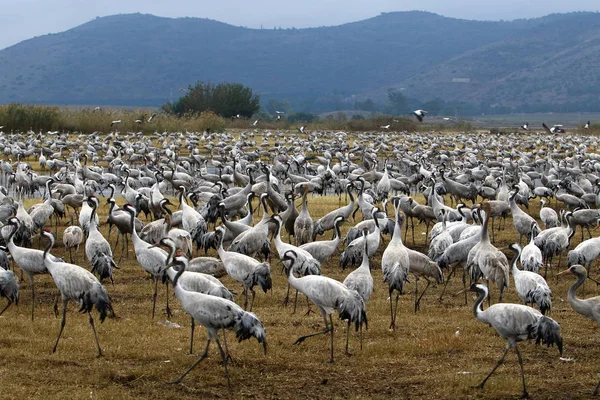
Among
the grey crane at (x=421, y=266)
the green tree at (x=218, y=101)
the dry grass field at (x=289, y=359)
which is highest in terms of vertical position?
the green tree at (x=218, y=101)

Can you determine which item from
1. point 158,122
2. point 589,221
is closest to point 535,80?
point 158,122

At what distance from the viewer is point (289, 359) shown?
9055mm

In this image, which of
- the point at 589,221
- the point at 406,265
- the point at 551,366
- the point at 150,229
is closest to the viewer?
the point at 551,366

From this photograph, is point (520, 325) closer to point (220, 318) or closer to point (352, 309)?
point (352, 309)

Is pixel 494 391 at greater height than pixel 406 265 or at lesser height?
lesser

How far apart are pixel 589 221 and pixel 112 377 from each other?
10.2 metres

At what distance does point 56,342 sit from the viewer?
9086 millimetres

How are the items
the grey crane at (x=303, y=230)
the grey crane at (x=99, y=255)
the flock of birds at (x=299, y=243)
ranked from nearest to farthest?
1. the flock of birds at (x=299, y=243)
2. the grey crane at (x=99, y=255)
3. the grey crane at (x=303, y=230)

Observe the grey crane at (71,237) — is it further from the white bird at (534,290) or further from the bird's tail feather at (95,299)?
the white bird at (534,290)

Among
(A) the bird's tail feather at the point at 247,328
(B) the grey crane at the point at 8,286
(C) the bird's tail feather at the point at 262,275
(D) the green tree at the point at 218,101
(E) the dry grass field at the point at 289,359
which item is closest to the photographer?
(E) the dry grass field at the point at 289,359

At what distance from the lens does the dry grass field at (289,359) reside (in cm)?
811

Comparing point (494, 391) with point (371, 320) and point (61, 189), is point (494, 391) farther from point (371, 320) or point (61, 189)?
point (61, 189)

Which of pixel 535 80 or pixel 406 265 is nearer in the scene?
pixel 406 265

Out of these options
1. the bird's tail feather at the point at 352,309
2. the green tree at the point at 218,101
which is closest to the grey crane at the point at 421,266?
the bird's tail feather at the point at 352,309
